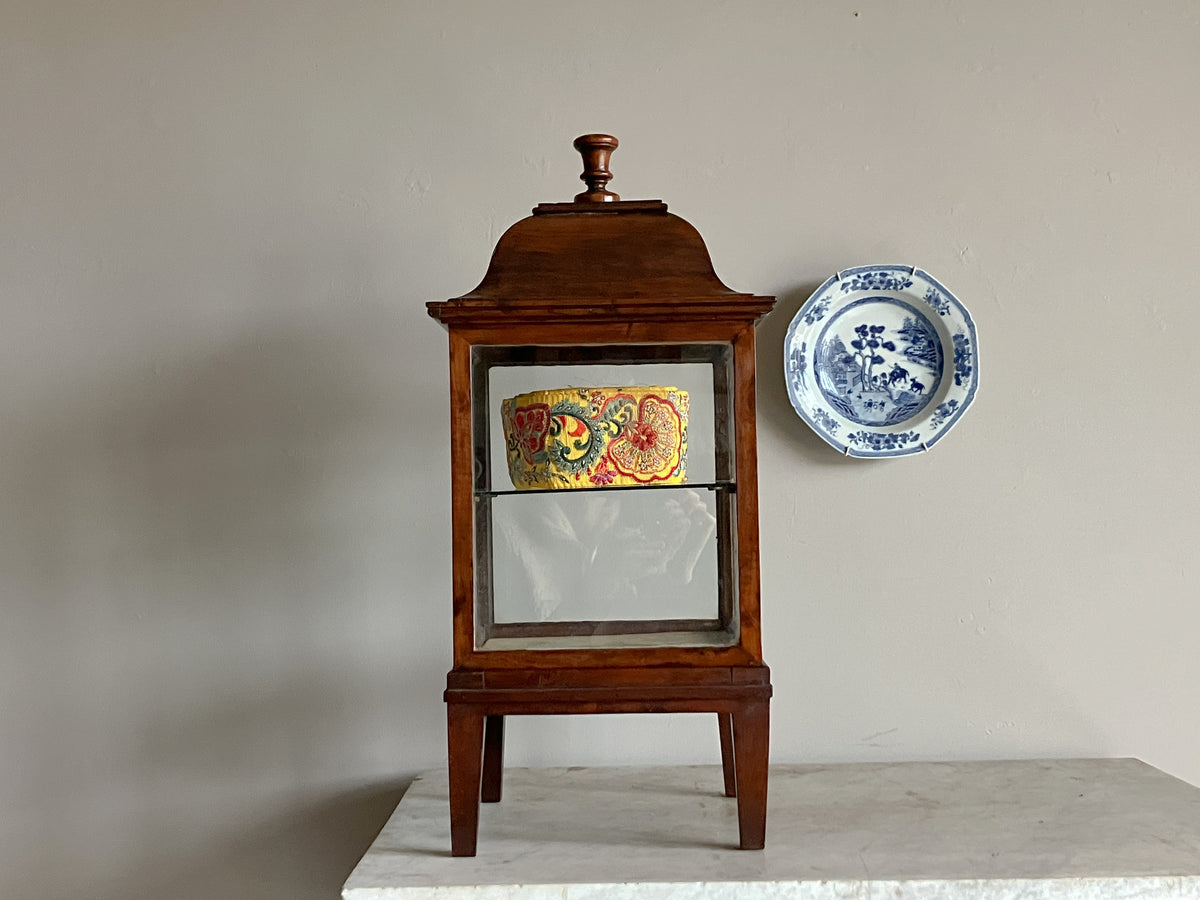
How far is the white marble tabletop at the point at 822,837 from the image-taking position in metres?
0.91

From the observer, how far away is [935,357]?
135 centimetres

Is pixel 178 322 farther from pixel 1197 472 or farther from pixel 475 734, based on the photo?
pixel 1197 472

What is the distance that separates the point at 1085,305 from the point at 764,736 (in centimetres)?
75

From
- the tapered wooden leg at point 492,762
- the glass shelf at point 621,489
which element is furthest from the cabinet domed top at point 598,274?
the tapered wooden leg at point 492,762

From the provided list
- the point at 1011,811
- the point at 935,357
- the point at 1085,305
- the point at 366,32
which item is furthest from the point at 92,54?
the point at 1011,811

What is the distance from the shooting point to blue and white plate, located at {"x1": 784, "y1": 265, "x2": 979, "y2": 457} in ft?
4.35

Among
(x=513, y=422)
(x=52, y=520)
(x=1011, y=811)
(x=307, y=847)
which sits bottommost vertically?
(x=307, y=847)

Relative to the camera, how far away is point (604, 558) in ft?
3.25

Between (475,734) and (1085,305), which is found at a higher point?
(1085,305)

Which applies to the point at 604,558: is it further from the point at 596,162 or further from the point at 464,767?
the point at 596,162

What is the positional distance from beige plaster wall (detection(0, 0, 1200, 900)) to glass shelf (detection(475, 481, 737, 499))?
35 cm

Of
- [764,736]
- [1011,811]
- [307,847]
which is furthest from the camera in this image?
[307,847]

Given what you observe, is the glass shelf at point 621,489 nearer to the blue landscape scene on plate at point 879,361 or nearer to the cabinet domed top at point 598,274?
the cabinet domed top at point 598,274

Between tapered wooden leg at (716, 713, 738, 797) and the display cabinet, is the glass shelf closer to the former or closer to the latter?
the display cabinet
